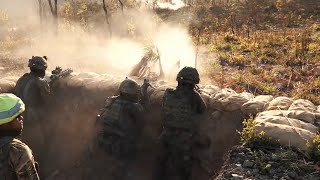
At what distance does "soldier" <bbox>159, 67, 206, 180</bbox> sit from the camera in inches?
217

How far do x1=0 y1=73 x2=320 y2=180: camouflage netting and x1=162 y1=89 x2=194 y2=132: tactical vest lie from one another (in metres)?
0.50

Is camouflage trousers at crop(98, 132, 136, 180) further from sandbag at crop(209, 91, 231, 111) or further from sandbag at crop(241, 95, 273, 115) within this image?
sandbag at crop(241, 95, 273, 115)

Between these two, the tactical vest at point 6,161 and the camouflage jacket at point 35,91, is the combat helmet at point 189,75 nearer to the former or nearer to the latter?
the camouflage jacket at point 35,91

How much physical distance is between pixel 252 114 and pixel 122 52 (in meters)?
7.42

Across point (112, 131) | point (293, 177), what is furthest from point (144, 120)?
point (293, 177)

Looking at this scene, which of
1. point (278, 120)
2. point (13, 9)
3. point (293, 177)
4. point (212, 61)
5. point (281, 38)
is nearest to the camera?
point (293, 177)

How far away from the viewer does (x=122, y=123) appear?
588 cm

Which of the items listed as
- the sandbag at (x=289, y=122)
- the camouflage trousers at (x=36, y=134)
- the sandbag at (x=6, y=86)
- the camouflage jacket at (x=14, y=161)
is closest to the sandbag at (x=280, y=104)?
the sandbag at (x=289, y=122)

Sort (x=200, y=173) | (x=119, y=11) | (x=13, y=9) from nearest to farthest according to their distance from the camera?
(x=200, y=173)
(x=119, y=11)
(x=13, y=9)

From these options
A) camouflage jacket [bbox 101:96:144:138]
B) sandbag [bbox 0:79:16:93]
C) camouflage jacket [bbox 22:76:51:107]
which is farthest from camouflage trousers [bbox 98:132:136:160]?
sandbag [bbox 0:79:16:93]

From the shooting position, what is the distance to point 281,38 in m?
11.8

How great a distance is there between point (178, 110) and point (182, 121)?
0.17 m

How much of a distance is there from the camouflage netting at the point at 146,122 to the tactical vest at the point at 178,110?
499mm

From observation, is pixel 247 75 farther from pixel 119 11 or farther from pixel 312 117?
pixel 119 11
